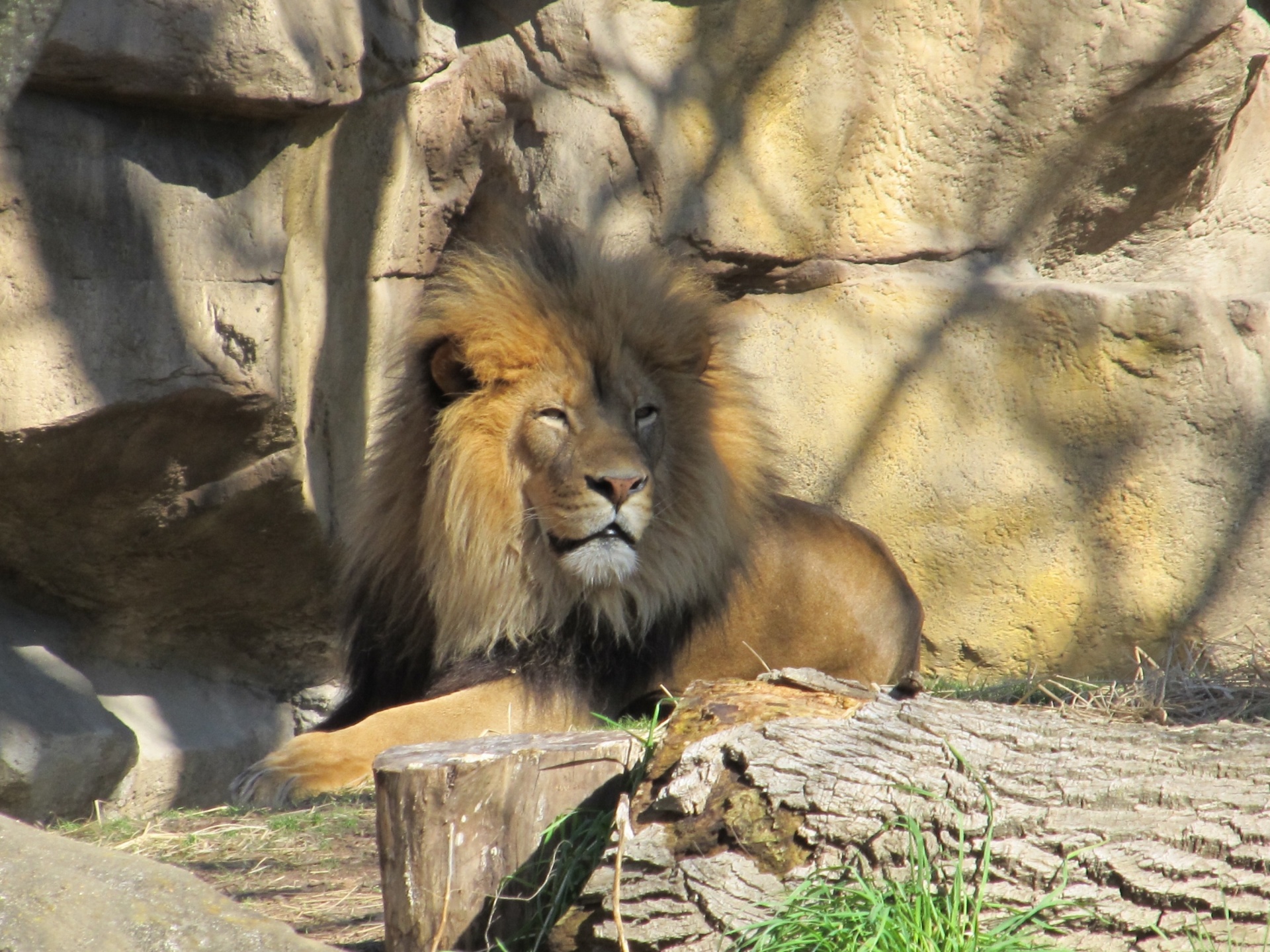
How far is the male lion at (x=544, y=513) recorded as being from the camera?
361cm

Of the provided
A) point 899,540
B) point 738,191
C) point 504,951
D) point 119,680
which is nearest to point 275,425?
point 119,680

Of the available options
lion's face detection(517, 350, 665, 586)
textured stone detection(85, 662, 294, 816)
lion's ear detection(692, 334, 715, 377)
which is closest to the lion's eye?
lion's face detection(517, 350, 665, 586)

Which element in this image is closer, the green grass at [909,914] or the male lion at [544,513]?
the green grass at [909,914]

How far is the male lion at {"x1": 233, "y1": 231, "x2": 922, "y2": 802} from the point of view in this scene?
361cm

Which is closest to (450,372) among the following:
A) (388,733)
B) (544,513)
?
(544,513)

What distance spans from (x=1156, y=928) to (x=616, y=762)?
92 centimetres

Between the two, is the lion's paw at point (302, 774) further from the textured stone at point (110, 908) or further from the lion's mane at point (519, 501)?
the textured stone at point (110, 908)

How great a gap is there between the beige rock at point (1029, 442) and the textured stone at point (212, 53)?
209 cm

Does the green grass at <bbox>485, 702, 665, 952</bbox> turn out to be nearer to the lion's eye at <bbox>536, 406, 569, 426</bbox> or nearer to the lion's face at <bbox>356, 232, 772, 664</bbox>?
the lion's face at <bbox>356, 232, 772, 664</bbox>

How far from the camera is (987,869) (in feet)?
6.42

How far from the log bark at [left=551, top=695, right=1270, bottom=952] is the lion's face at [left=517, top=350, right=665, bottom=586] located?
1.39 m

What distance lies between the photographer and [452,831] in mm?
2137

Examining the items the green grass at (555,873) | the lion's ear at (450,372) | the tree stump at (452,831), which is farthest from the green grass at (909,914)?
the lion's ear at (450,372)

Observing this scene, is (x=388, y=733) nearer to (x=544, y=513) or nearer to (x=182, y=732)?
(x=544, y=513)
